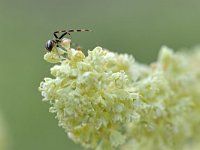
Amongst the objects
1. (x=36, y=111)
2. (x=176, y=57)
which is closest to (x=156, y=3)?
(x=36, y=111)

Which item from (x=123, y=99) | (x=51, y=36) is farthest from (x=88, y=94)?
(x=51, y=36)

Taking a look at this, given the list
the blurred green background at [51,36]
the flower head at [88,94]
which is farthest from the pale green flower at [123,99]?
the blurred green background at [51,36]

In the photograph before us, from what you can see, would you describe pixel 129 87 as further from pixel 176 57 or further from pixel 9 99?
pixel 9 99

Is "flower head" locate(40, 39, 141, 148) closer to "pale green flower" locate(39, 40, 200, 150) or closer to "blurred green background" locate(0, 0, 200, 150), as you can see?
"pale green flower" locate(39, 40, 200, 150)

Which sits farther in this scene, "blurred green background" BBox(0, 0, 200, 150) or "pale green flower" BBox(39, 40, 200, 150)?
"blurred green background" BBox(0, 0, 200, 150)

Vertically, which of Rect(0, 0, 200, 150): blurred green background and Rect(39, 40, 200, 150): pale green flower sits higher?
Rect(0, 0, 200, 150): blurred green background

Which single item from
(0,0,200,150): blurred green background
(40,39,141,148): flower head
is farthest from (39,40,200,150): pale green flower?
(0,0,200,150): blurred green background
